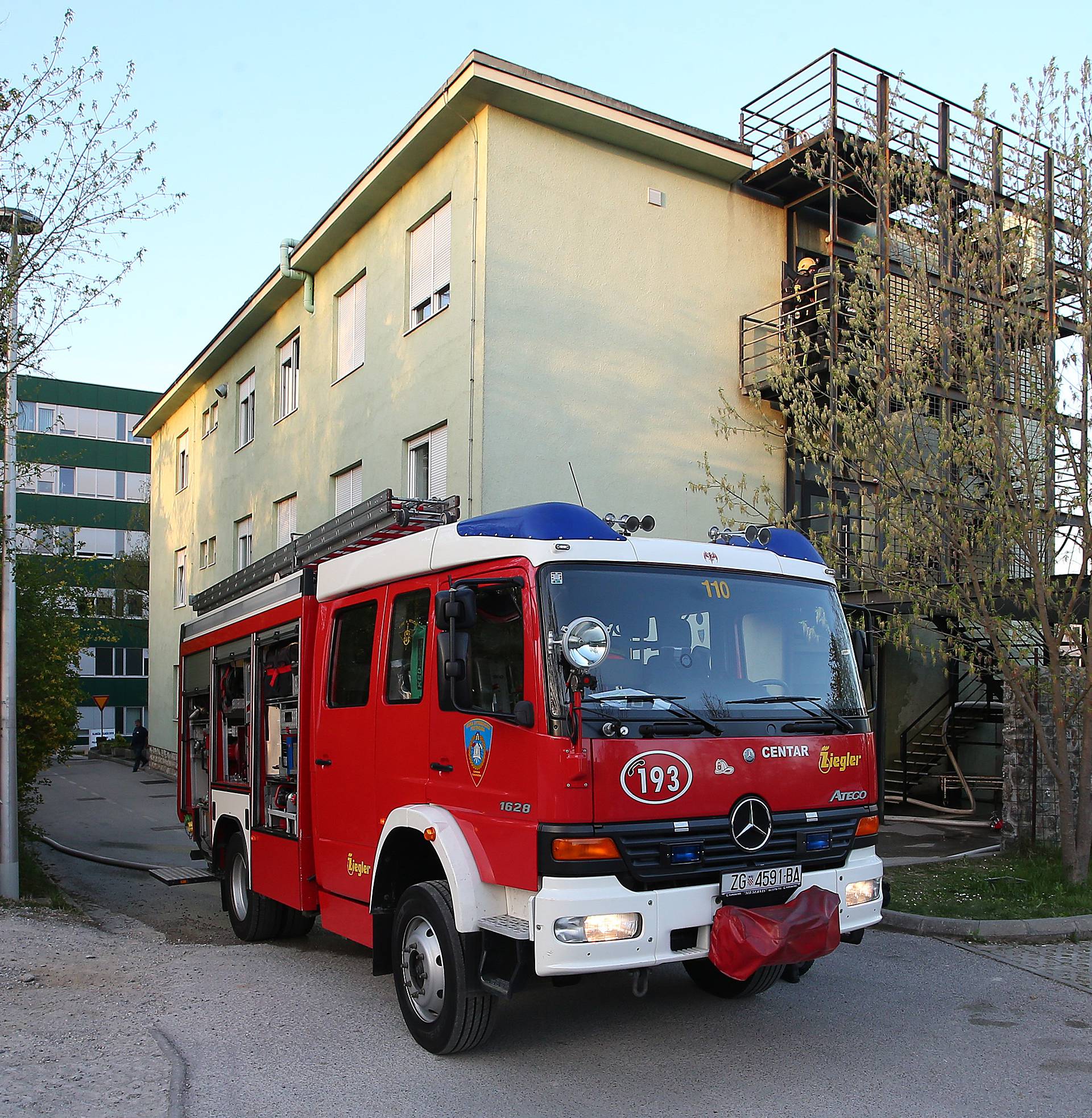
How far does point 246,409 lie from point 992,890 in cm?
1945

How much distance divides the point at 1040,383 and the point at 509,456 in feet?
20.8

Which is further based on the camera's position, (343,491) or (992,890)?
(343,491)

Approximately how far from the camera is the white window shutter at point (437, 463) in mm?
14695

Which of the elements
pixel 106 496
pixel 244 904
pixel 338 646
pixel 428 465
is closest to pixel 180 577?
pixel 428 465

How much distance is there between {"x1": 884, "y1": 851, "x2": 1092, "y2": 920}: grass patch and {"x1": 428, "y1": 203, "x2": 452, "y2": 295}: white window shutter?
952cm

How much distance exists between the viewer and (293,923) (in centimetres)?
868

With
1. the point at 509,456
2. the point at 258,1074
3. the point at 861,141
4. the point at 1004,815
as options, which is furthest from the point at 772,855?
the point at 861,141

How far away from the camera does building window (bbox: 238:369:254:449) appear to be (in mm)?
24156

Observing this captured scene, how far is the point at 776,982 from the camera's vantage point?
6.73 metres

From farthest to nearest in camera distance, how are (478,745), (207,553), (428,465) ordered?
(207,553) < (428,465) < (478,745)

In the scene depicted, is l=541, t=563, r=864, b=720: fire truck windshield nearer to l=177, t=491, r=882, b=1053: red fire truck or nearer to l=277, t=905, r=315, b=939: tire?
l=177, t=491, r=882, b=1053: red fire truck

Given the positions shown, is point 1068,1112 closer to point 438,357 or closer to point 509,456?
point 509,456

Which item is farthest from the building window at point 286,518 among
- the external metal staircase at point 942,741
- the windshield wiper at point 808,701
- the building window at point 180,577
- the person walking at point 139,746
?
the windshield wiper at point 808,701

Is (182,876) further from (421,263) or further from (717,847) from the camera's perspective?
(421,263)
